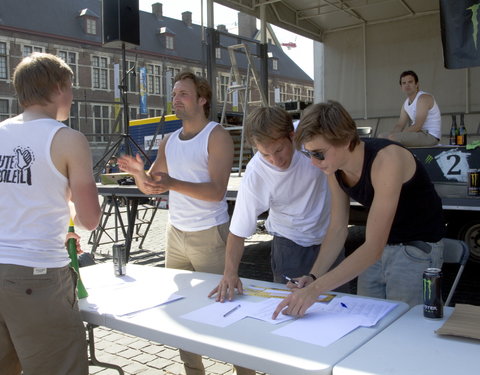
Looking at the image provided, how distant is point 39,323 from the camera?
5.20 ft

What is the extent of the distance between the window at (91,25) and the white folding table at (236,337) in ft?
126

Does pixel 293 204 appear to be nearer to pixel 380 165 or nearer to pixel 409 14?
pixel 380 165

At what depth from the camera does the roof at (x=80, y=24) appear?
33.9 m

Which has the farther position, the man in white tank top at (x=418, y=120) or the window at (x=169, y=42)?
the window at (x=169, y=42)

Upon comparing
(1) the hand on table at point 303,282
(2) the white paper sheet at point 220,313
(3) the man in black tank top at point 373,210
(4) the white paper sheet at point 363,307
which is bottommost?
(2) the white paper sheet at point 220,313

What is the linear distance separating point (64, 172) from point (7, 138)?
0.22m

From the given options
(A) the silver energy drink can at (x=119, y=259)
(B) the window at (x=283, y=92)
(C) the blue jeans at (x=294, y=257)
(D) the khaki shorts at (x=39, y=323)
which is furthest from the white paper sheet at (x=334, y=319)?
(B) the window at (x=283, y=92)

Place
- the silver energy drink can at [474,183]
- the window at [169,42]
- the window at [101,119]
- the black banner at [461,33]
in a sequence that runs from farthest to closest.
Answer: the window at [169,42] < the window at [101,119] < the black banner at [461,33] < the silver energy drink can at [474,183]

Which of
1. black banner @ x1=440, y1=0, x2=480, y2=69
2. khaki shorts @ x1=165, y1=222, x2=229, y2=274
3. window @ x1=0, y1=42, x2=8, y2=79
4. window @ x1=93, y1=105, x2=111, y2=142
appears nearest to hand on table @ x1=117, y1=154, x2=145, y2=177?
khaki shorts @ x1=165, y1=222, x2=229, y2=274

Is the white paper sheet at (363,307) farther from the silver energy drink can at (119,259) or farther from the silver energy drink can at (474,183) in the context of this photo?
the silver energy drink can at (474,183)

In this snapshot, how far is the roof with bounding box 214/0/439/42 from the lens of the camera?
9414mm

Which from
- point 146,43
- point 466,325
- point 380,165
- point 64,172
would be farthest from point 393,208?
point 146,43

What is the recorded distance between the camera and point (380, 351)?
136 centimetres

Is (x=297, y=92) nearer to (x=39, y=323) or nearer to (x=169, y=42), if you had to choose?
(x=169, y=42)
